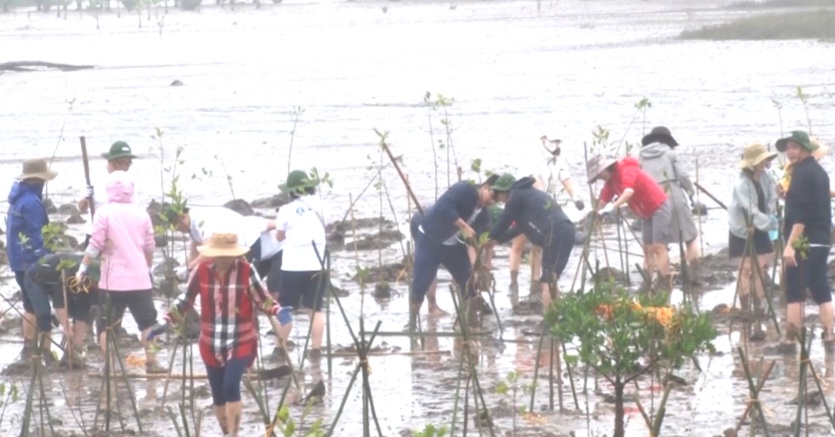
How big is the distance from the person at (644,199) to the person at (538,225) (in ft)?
2.83

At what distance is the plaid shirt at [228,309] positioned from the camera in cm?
871

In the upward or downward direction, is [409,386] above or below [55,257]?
below

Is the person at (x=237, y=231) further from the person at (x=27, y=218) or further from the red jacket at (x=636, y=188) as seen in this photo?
the red jacket at (x=636, y=188)

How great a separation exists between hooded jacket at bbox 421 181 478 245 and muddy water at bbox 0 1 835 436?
0.79 m

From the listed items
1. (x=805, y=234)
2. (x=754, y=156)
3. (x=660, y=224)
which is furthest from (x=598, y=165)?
(x=805, y=234)

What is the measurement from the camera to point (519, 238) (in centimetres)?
1398

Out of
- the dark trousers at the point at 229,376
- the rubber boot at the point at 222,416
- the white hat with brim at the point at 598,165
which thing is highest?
the white hat with brim at the point at 598,165

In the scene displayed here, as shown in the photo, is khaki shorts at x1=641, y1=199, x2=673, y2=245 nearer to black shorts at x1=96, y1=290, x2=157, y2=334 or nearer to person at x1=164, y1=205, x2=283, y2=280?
person at x1=164, y1=205, x2=283, y2=280

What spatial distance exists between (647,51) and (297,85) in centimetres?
1390

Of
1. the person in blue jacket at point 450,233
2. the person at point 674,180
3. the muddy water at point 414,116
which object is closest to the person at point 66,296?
the muddy water at point 414,116

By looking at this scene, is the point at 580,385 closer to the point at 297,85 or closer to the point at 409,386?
the point at 409,386

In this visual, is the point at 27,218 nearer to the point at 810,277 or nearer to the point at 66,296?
the point at 66,296

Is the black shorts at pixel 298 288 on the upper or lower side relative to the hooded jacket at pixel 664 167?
lower

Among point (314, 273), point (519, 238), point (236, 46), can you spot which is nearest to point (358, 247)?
point (519, 238)
